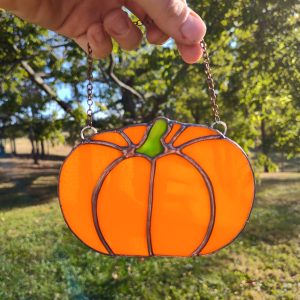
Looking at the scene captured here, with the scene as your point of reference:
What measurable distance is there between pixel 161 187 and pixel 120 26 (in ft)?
2.07

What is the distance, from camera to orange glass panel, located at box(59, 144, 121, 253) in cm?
158

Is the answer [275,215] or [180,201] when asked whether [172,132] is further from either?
[275,215]

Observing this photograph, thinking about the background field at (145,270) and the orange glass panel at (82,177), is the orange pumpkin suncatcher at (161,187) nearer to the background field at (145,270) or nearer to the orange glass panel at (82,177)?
the orange glass panel at (82,177)

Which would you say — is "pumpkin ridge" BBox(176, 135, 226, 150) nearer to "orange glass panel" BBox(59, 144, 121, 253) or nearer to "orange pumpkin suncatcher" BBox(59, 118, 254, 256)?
"orange pumpkin suncatcher" BBox(59, 118, 254, 256)

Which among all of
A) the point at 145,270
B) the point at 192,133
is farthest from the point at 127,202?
the point at 145,270

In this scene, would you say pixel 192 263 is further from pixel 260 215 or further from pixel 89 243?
pixel 89 243

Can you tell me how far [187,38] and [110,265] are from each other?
14.3 ft

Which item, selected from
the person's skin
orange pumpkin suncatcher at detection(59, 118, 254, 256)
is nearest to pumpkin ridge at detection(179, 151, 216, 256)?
orange pumpkin suncatcher at detection(59, 118, 254, 256)

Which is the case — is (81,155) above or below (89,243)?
above

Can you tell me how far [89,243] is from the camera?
5.45 feet

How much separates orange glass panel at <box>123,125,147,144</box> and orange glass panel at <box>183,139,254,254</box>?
0.17m

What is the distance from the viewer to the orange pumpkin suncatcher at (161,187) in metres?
1.53

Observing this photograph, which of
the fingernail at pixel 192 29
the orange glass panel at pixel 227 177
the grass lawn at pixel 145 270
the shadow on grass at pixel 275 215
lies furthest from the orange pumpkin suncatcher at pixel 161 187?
the shadow on grass at pixel 275 215

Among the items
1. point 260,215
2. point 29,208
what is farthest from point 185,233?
point 29,208
